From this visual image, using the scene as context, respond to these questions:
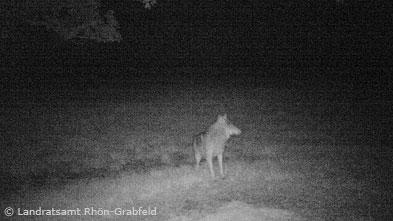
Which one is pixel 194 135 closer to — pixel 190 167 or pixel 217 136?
pixel 190 167

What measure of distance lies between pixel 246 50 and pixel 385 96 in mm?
28136

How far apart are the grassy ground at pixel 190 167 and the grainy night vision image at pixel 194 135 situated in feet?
0.14

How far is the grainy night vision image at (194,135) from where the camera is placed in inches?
282

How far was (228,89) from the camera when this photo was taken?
86.2 ft

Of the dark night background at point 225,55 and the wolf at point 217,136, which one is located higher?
the dark night background at point 225,55

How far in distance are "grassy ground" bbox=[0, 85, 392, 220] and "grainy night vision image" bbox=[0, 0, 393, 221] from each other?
Answer: 42mm

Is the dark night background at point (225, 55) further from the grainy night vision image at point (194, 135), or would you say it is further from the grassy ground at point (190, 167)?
the grassy ground at point (190, 167)

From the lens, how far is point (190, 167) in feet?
30.3

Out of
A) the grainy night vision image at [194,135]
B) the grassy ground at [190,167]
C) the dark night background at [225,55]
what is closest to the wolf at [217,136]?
the grainy night vision image at [194,135]

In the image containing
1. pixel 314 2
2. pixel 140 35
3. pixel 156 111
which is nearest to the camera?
pixel 156 111

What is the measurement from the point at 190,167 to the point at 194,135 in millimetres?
1672

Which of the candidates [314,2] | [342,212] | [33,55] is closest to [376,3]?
[314,2]

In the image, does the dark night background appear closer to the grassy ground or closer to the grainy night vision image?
the grainy night vision image

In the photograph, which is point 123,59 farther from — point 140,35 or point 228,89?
point 228,89
